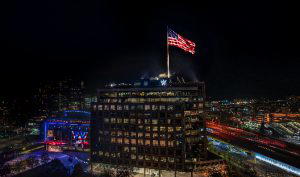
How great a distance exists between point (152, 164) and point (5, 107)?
509ft

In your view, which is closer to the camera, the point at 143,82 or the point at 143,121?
the point at 143,121

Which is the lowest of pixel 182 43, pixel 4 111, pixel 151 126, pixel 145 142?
pixel 145 142

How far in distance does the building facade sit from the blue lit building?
79.6 feet

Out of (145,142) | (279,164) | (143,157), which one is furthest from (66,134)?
(279,164)

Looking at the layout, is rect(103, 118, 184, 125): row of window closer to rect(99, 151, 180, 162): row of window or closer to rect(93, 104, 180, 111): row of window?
rect(93, 104, 180, 111): row of window

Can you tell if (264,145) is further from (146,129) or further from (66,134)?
(66,134)

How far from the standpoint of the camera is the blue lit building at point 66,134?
118 m

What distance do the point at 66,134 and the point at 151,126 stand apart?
2072 inches

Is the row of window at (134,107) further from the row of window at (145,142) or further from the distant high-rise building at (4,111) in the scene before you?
the distant high-rise building at (4,111)

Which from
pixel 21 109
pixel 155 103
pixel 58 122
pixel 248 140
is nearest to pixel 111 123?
pixel 155 103

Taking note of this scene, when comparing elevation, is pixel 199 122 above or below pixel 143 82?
below

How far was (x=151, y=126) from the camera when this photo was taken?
8725 centimetres

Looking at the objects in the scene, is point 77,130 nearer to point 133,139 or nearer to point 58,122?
point 58,122

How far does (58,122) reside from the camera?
122375mm
